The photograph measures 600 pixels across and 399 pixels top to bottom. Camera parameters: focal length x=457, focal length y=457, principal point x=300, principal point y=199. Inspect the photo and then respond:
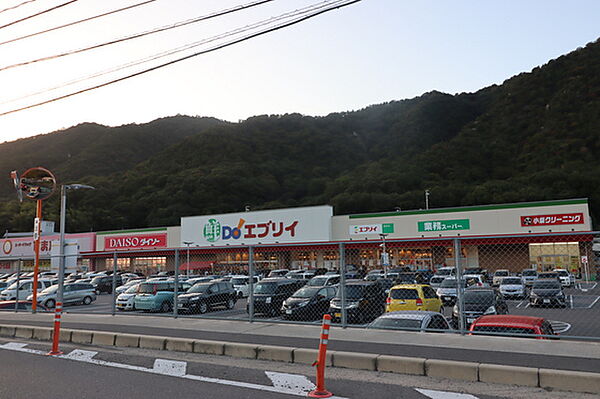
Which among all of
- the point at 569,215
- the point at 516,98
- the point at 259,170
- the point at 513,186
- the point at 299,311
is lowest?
the point at 299,311

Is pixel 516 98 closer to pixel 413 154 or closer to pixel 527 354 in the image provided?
pixel 413 154

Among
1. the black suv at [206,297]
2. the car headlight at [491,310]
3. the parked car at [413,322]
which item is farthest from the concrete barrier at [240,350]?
the black suv at [206,297]

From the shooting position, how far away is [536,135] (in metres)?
112

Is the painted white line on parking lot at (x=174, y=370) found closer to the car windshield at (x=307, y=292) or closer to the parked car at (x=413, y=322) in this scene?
the parked car at (x=413, y=322)

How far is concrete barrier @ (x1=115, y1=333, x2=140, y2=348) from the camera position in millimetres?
10039

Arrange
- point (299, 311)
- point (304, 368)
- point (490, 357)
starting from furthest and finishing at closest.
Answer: point (299, 311)
point (304, 368)
point (490, 357)

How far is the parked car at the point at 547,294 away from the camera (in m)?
19.0

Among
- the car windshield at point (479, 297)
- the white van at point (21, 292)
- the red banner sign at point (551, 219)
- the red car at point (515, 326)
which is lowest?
the white van at point (21, 292)

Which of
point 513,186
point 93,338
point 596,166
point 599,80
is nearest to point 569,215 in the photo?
point 93,338

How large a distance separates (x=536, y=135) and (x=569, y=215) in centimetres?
8231

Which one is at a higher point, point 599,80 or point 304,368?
point 599,80

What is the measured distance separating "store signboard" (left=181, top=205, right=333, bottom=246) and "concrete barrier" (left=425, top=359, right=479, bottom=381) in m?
40.5

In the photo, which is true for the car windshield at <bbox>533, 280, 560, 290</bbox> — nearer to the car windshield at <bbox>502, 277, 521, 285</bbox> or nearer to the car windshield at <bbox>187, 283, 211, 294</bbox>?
Answer: the car windshield at <bbox>502, 277, 521, 285</bbox>

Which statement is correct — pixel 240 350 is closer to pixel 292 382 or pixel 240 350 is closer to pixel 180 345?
pixel 180 345
